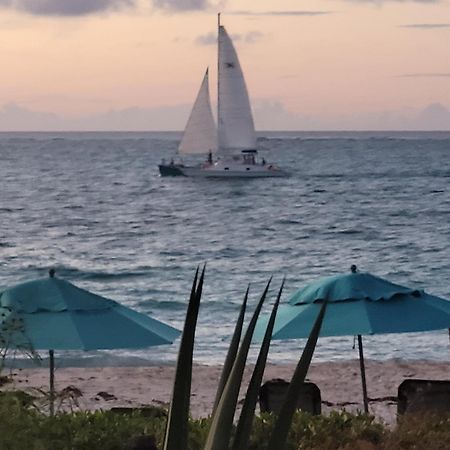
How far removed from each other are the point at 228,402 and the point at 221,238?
51.0 meters

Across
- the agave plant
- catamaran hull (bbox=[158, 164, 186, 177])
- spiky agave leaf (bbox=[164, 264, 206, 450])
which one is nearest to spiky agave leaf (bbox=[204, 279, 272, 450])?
the agave plant

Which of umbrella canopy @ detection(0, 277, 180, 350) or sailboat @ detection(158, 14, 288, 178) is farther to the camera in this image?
sailboat @ detection(158, 14, 288, 178)

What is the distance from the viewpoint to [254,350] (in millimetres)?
20016

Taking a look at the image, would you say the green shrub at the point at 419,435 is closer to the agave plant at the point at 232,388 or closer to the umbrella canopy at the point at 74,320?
the umbrella canopy at the point at 74,320

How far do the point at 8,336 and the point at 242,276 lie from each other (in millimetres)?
33653

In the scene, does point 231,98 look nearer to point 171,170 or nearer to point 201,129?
point 201,129

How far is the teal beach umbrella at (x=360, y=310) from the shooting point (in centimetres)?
1055

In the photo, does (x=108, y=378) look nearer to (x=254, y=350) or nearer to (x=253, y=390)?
(x=254, y=350)

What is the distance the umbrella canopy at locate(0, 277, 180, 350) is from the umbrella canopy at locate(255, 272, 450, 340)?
3.99 ft

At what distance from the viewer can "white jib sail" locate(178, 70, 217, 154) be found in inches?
2867

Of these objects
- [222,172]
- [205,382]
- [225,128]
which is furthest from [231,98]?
[205,382]

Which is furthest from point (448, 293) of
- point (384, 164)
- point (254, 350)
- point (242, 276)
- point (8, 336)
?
point (384, 164)

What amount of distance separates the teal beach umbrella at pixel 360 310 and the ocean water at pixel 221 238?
221 inches

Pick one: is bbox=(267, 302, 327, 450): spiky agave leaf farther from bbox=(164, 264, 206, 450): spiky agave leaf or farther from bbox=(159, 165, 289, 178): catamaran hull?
bbox=(159, 165, 289, 178): catamaran hull
